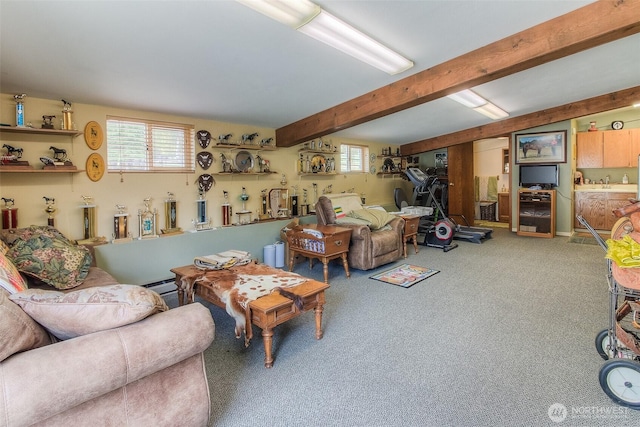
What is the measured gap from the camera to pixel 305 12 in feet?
6.93

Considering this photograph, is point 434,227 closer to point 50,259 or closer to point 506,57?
point 506,57

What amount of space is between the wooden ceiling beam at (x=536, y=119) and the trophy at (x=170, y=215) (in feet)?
18.5

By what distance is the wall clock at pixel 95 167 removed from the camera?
3406mm

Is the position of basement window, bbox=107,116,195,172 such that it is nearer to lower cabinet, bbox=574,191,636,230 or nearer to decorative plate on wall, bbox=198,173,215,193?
decorative plate on wall, bbox=198,173,215,193

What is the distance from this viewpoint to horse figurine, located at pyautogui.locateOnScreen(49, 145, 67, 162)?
125 inches

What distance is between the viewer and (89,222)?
11.2 feet

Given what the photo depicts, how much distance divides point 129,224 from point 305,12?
299 centimetres

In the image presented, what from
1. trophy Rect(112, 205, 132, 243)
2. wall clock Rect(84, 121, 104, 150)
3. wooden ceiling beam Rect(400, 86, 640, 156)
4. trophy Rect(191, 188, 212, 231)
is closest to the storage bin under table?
trophy Rect(191, 188, 212, 231)

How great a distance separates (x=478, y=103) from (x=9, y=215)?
18.6 feet

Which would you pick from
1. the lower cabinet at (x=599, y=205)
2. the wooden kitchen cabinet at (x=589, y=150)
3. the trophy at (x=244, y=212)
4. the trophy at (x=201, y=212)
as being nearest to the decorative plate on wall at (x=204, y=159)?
the trophy at (x=201, y=212)

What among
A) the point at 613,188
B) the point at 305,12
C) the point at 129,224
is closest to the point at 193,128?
the point at 129,224

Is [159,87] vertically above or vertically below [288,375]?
above

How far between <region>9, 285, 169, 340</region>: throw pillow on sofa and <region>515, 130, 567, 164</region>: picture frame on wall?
7755mm

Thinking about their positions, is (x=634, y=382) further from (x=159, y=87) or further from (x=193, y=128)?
(x=193, y=128)
